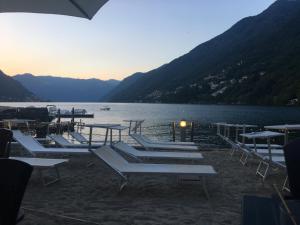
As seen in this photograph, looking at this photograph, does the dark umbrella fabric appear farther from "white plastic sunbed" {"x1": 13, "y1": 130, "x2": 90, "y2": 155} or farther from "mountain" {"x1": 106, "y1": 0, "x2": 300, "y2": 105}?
"mountain" {"x1": 106, "y1": 0, "x2": 300, "y2": 105}

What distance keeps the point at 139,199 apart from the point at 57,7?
2.97m

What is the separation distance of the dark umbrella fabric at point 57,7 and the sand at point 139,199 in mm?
2211

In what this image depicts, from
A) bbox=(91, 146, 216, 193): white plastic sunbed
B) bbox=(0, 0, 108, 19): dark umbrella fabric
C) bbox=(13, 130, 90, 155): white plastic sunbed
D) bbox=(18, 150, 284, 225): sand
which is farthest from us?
bbox=(13, 130, 90, 155): white plastic sunbed

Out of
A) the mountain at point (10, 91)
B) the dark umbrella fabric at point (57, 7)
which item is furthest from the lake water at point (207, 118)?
the mountain at point (10, 91)

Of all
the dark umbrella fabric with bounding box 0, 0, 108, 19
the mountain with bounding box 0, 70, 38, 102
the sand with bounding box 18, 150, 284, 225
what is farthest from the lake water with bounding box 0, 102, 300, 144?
the mountain with bounding box 0, 70, 38, 102

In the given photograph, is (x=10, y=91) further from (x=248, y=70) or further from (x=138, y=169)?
(x=138, y=169)

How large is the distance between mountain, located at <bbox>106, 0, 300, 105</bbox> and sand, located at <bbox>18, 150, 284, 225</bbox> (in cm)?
10549

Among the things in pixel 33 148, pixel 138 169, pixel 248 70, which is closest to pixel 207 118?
pixel 248 70

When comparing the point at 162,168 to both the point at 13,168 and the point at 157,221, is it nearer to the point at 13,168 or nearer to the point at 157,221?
the point at 157,221

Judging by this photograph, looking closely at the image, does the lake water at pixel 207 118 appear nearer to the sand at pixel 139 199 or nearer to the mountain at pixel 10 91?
the sand at pixel 139 199

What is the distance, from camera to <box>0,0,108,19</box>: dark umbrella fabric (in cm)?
426

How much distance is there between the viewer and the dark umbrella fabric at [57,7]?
14.0ft

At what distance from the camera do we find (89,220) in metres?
4.80

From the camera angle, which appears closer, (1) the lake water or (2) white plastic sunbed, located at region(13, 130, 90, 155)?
(2) white plastic sunbed, located at region(13, 130, 90, 155)
